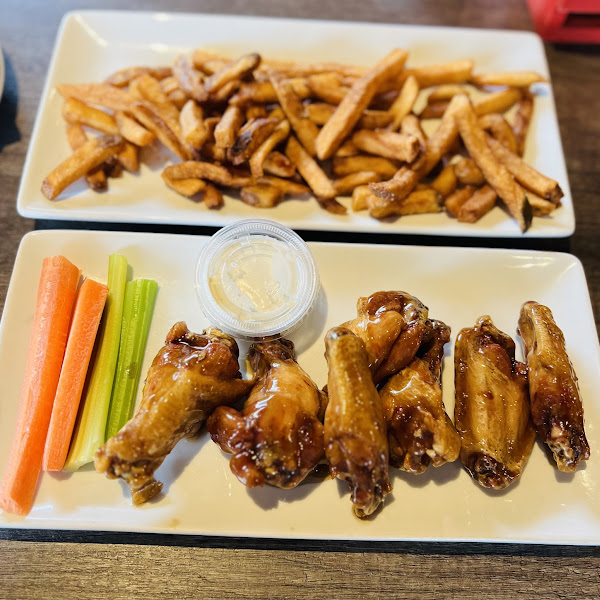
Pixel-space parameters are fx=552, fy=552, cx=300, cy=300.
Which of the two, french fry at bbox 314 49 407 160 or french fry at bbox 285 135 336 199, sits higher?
french fry at bbox 314 49 407 160

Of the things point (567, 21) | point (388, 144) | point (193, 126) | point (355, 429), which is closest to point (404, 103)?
point (388, 144)

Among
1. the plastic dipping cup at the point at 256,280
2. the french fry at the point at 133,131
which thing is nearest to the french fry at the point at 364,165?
the plastic dipping cup at the point at 256,280

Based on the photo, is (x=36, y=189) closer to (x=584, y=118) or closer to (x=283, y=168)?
(x=283, y=168)

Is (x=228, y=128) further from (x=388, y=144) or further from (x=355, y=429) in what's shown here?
(x=355, y=429)

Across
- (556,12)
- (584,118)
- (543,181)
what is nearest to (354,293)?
(543,181)

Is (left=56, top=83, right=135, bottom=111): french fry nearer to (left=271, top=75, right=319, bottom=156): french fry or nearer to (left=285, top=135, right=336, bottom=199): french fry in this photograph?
(left=271, top=75, right=319, bottom=156): french fry

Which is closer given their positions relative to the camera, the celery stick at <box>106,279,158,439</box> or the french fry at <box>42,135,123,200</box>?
the celery stick at <box>106,279,158,439</box>

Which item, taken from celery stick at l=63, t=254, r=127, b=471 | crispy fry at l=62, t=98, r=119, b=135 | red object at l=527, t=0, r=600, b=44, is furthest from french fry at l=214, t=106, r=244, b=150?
red object at l=527, t=0, r=600, b=44
